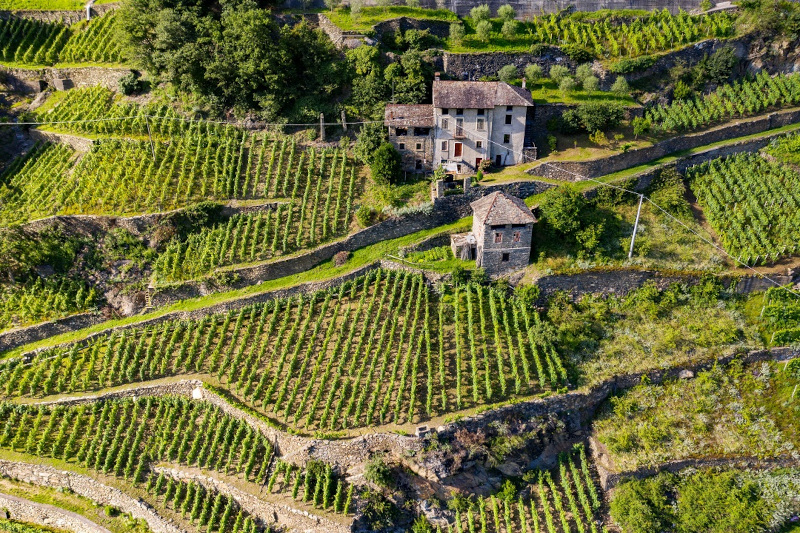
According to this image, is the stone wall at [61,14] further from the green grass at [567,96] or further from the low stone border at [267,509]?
the low stone border at [267,509]

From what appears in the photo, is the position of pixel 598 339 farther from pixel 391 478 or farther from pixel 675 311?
pixel 391 478

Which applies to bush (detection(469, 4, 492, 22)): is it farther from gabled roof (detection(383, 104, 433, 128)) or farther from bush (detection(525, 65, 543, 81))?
gabled roof (detection(383, 104, 433, 128))

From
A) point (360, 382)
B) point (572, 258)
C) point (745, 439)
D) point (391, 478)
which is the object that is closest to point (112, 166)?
point (360, 382)

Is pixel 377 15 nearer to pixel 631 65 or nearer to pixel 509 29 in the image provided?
pixel 509 29

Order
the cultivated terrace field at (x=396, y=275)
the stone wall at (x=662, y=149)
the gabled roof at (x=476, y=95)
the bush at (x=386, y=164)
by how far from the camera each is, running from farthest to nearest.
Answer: the stone wall at (x=662, y=149) → the bush at (x=386, y=164) → the gabled roof at (x=476, y=95) → the cultivated terrace field at (x=396, y=275)

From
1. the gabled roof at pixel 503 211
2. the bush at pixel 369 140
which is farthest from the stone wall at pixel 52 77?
the gabled roof at pixel 503 211

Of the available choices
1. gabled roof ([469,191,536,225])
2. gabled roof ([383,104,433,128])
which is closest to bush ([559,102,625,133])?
gabled roof ([469,191,536,225])

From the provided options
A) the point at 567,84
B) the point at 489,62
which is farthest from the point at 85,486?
the point at 567,84
